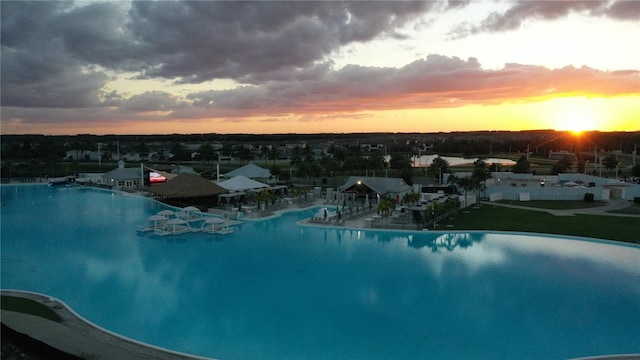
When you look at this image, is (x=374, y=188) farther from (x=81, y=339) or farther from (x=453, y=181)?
(x=81, y=339)

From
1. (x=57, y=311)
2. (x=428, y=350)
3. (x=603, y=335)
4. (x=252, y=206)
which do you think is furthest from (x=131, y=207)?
(x=603, y=335)

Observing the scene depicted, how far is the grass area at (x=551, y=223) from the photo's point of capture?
84.5 feet

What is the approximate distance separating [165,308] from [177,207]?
23.4m

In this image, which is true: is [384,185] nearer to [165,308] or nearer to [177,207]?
[177,207]

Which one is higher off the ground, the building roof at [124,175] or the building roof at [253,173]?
the building roof at [253,173]

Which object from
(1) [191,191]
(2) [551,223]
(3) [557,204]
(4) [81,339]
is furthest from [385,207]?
(4) [81,339]

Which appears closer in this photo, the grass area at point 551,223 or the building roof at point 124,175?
the grass area at point 551,223

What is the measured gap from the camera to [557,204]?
35688mm

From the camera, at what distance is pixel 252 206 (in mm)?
35375

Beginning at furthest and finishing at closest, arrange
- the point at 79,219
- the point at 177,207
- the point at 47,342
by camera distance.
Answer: the point at 177,207 < the point at 79,219 < the point at 47,342

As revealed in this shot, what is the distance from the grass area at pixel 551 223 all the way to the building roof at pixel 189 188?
19.3 meters

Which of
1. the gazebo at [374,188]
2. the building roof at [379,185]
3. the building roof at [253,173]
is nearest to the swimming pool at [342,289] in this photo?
the gazebo at [374,188]

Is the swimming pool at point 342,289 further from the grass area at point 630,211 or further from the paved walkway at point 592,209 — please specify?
the grass area at point 630,211

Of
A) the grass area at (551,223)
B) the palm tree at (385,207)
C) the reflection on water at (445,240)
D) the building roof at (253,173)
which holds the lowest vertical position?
the reflection on water at (445,240)
